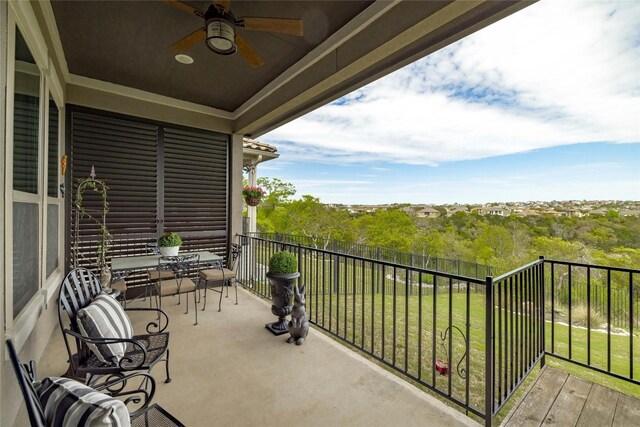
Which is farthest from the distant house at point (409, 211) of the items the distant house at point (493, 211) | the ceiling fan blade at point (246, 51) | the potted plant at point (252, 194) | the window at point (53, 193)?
the window at point (53, 193)

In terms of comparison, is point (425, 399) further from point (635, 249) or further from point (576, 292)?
point (635, 249)

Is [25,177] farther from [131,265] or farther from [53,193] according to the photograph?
[131,265]

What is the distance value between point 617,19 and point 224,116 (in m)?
7.79

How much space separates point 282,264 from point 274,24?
2.16m

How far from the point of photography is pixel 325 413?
1771 mm

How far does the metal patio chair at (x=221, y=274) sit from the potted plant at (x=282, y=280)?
102 centimetres

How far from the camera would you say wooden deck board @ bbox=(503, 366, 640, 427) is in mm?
1688

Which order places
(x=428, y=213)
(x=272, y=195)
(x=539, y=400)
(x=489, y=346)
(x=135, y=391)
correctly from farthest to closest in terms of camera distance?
(x=428, y=213) → (x=272, y=195) → (x=539, y=400) → (x=489, y=346) → (x=135, y=391)

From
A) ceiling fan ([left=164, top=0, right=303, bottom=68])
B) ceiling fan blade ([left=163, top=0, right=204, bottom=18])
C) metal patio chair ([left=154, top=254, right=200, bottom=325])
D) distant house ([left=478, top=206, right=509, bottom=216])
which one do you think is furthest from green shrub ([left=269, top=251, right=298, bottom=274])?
distant house ([left=478, top=206, right=509, bottom=216])

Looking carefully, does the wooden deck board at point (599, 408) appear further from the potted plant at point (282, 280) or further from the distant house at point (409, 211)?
the distant house at point (409, 211)

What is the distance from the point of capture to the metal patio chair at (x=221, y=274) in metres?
3.62

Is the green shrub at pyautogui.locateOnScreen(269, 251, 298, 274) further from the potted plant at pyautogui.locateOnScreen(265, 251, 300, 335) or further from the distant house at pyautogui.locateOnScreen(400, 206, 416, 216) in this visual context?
the distant house at pyautogui.locateOnScreen(400, 206, 416, 216)

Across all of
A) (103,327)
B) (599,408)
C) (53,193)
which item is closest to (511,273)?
(599,408)

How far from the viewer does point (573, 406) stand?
72.1 inches
